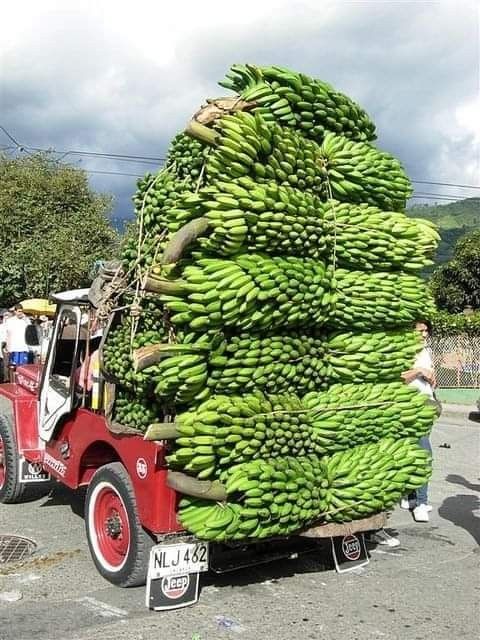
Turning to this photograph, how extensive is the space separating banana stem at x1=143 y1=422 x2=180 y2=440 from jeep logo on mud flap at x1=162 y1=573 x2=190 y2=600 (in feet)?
3.18

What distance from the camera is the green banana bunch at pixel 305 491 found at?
160 inches

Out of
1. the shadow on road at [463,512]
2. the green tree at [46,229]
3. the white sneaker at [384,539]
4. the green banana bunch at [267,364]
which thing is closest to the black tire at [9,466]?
the green banana bunch at [267,364]

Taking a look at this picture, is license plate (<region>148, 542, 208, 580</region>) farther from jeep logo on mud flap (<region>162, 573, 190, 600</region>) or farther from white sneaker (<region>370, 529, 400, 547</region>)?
white sneaker (<region>370, 529, 400, 547</region>)

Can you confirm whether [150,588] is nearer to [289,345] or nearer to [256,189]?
[289,345]

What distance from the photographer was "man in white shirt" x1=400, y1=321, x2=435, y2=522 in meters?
5.90

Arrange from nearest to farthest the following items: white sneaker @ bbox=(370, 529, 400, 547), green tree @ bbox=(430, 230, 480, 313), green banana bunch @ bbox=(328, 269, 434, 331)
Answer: green banana bunch @ bbox=(328, 269, 434, 331)
white sneaker @ bbox=(370, 529, 400, 547)
green tree @ bbox=(430, 230, 480, 313)

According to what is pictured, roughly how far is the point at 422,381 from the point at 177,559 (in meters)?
3.14

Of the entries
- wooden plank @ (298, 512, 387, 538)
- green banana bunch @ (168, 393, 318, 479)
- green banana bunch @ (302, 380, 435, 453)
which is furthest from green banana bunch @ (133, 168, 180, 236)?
wooden plank @ (298, 512, 387, 538)

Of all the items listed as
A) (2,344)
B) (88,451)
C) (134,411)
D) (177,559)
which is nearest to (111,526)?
(88,451)

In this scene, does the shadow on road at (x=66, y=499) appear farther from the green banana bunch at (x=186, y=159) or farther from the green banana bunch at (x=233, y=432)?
the green banana bunch at (x=186, y=159)

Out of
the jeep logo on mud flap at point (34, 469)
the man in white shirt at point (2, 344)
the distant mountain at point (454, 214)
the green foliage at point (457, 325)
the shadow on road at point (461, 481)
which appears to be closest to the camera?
the jeep logo on mud flap at point (34, 469)

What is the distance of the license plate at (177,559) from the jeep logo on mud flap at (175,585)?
0.19 ft

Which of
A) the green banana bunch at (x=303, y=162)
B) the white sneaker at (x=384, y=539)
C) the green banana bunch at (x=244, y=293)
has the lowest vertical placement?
the white sneaker at (x=384, y=539)

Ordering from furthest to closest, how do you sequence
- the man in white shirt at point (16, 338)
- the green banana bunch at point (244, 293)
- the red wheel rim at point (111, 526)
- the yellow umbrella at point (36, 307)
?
the man in white shirt at point (16, 338), the yellow umbrella at point (36, 307), the red wheel rim at point (111, 526), the green banana bunch at point (244, 293)
